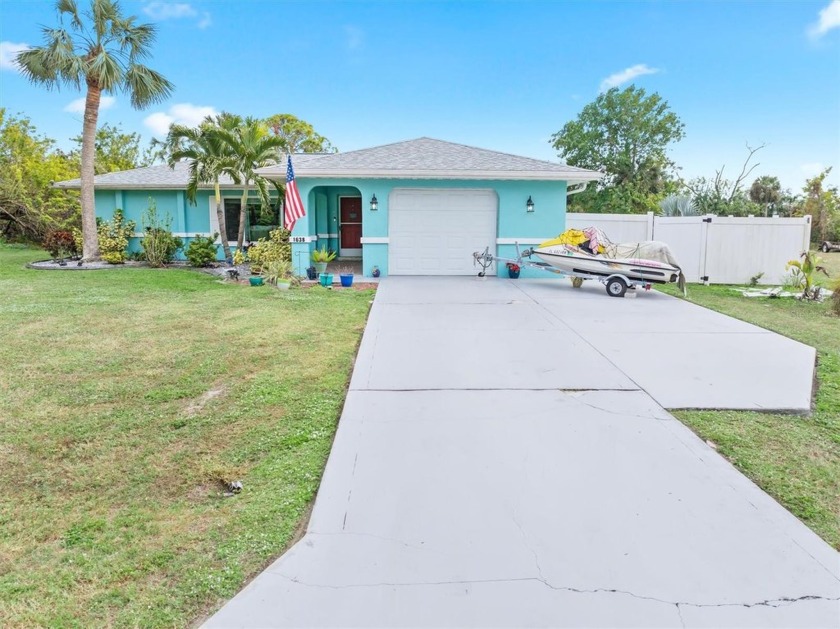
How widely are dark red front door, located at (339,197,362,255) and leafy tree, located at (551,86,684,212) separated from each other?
75.1 ft

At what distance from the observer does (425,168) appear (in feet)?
40.9

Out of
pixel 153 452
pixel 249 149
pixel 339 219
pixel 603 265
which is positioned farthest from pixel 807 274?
pixel 249 149

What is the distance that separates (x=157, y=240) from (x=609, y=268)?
41.3 ft

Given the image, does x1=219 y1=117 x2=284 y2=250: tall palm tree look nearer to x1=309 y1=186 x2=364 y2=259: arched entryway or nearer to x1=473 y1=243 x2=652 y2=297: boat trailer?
x1=309 y1=186 x2=364 y2=259: arched entryway

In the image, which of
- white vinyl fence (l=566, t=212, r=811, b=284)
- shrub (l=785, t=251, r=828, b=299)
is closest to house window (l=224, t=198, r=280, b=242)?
white vinyl fence (l=566, t=212, r=811, b=284)

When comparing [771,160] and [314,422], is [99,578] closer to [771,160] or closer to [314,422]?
[314,422]

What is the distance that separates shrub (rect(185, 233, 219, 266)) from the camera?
15312mm

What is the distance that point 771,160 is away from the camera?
2652cm

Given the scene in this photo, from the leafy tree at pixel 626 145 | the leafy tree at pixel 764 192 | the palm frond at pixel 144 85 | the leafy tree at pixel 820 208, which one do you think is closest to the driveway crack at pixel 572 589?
the palm frond at pixel 144 85

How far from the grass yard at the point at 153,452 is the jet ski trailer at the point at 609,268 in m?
5.33

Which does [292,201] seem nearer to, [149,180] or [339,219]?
[339,219]

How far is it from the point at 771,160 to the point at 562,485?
30.0m

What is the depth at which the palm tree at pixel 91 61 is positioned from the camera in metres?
14.6

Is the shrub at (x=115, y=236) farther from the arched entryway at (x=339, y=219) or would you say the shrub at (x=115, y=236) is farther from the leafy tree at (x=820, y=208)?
the leafy tree at (x=820, y=208)
